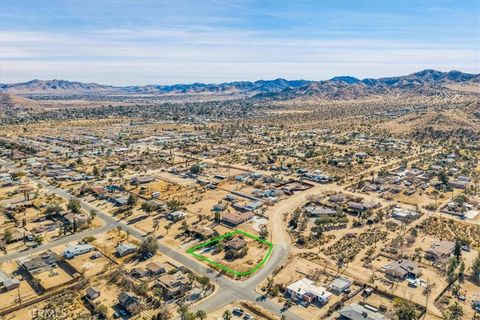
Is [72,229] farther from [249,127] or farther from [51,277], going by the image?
[249,127]

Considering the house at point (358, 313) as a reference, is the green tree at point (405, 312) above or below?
above

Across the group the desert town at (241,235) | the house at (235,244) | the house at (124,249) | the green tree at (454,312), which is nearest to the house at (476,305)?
the desert town at (241,235)

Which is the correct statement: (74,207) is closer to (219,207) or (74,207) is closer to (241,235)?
(219,207)

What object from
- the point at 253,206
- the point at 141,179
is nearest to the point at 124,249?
the point at 253,206

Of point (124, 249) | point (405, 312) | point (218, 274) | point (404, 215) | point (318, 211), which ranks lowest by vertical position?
point (218, 274)

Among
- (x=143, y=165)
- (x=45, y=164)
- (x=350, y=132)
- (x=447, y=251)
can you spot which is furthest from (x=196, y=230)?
(x=350, y=132)

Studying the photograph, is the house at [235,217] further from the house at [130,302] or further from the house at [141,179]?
the house at [141,179]

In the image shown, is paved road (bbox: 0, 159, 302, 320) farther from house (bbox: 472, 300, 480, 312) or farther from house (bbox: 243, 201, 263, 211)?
house (bbox: 472, 300, 480, 312)
